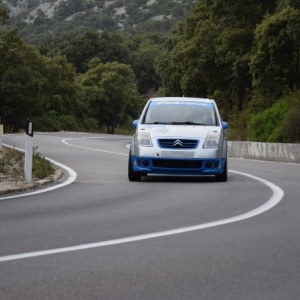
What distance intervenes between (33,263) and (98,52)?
476ft

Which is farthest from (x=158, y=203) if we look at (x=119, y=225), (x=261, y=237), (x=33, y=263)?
(x=33, y=263)

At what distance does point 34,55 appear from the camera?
316 ft

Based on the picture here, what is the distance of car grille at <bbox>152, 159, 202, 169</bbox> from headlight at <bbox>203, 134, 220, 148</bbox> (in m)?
0.37

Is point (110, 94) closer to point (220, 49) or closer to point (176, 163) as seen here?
point (220, 49)

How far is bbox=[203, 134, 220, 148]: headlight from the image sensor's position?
62.5 ft

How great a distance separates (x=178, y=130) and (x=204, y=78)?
44504 mm

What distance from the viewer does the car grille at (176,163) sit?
1894 cm

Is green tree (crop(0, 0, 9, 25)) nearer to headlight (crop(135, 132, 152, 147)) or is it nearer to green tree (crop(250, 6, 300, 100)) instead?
green tree (crop(250, 6, 300, 100))

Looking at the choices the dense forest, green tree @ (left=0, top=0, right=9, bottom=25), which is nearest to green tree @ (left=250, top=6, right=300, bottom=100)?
the dense forest

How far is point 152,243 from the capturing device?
31.4 ft

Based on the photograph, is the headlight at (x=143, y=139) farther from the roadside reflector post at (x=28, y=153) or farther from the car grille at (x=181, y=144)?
the roadside reflector post at (x=28, y=153)

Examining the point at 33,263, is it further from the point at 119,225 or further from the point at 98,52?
the point at 98,52

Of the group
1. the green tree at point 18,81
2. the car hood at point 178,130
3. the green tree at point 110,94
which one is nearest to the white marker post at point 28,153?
the car hood at point 178,130

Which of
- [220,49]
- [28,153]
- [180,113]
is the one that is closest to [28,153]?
[28,153]
